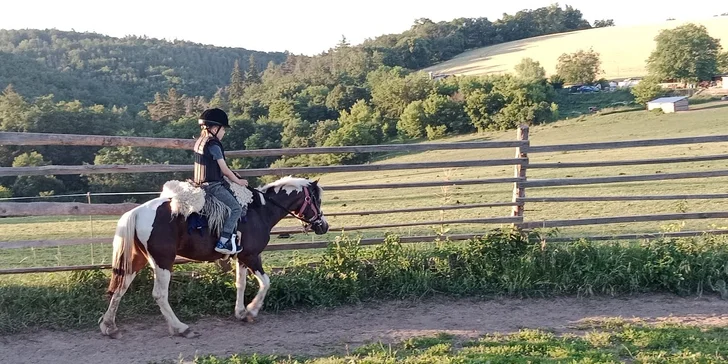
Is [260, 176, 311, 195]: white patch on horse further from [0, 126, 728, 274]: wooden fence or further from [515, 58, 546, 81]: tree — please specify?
[515, 58, 546, 81]: tree

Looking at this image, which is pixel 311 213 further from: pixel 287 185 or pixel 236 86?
pixel 236 86

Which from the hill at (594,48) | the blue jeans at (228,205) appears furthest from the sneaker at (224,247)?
the hill at (594,48)

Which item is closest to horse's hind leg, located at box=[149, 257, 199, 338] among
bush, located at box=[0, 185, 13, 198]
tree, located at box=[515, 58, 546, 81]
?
bush, located at box=[0, 185, 13, 198]

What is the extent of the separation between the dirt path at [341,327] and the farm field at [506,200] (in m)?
1.45

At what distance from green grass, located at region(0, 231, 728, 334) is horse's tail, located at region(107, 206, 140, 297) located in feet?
2.04

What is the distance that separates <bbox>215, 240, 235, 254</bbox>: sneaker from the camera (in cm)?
599

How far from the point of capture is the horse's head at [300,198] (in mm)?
6773

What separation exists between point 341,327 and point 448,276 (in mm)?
1749

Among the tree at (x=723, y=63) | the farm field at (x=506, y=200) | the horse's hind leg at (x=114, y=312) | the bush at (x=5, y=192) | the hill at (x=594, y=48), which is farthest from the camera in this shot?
the hill at (x=594, y=48)

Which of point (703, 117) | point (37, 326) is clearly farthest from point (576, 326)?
point (703, 117)

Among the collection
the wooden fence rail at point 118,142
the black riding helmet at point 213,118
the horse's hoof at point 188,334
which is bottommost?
the horse's hoof at point 188,334


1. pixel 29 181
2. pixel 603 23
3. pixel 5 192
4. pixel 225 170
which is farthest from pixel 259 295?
pixel 603 23

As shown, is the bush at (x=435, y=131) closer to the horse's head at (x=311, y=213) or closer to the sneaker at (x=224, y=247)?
the horse's head at (x=311, y=213)

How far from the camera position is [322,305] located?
6781mm
